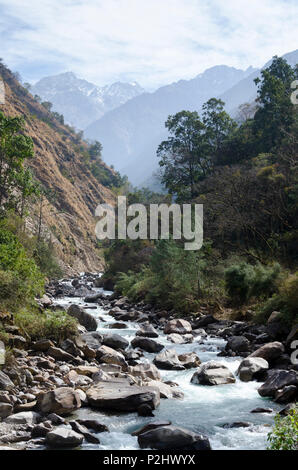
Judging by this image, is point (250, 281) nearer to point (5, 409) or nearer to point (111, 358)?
point (111, 358)

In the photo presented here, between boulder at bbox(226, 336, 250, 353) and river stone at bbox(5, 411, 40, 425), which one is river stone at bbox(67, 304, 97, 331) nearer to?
boulder at bbox(226, 336, 250, 353)

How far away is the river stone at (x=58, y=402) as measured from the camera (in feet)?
27.7

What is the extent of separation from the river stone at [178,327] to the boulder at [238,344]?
11.6 feet

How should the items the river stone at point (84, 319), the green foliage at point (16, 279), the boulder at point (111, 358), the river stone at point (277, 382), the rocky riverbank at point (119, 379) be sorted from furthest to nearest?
the river stone at point (84, 319)
the green foliage at point (16, 279)
the boulder at point (111, 358)
the river stone at point (277, 382)
the rocky riverbank at point (119, 379)

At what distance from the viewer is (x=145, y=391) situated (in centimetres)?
934

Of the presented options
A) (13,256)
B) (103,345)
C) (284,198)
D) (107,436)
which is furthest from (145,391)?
(284,198)

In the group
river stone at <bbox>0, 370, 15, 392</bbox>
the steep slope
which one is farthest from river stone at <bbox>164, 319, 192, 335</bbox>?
the steep slope

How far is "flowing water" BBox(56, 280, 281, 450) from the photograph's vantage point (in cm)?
760

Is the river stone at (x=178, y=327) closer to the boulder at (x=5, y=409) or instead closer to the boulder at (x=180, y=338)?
the boulder at (x=180, y=338)

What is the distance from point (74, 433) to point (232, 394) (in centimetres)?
417

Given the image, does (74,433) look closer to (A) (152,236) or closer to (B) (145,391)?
(B) (145,391)

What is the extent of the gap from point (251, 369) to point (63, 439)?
18.2 ft

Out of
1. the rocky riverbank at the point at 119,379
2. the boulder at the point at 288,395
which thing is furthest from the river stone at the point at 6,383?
the boulder at the point at 288,395
